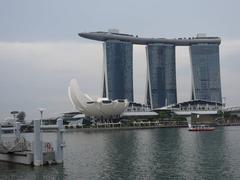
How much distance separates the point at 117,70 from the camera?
15362 cm

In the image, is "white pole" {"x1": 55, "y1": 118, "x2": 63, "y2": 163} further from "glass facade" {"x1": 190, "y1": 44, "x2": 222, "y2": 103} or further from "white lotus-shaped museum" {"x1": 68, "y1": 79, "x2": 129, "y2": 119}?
"glass facade" {"x1": 190, "y1": 44, "x2": 222, "y2": 103}

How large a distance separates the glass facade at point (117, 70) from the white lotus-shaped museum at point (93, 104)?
73.2 ft

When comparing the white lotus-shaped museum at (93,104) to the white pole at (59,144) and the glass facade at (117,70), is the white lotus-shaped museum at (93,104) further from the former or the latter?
the white pole at (59,144)

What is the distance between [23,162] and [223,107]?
13664 centimetres

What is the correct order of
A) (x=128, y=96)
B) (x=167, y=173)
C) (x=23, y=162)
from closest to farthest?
(x=167, y=173) < (x=23, y=162) < (x=128, y=96)

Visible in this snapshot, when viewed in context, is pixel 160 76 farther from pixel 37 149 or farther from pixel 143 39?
pixel 37 149

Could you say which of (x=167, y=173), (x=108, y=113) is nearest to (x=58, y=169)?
(x=167, y=173)

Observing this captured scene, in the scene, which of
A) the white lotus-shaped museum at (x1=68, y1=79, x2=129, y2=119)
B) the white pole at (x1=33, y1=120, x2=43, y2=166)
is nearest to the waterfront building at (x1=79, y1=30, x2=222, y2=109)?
the white lotus-shaped museum at (x1=68, y1=79, x2=129, y2=119)

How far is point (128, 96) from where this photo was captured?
158375 mm

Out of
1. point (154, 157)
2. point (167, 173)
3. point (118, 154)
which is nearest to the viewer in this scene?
point (167, 173)

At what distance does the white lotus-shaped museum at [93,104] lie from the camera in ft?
412

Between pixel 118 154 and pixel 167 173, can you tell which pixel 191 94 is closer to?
pixel 118 154

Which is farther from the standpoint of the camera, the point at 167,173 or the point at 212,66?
the point at 212,66

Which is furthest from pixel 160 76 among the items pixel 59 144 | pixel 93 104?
pixel 59 144
